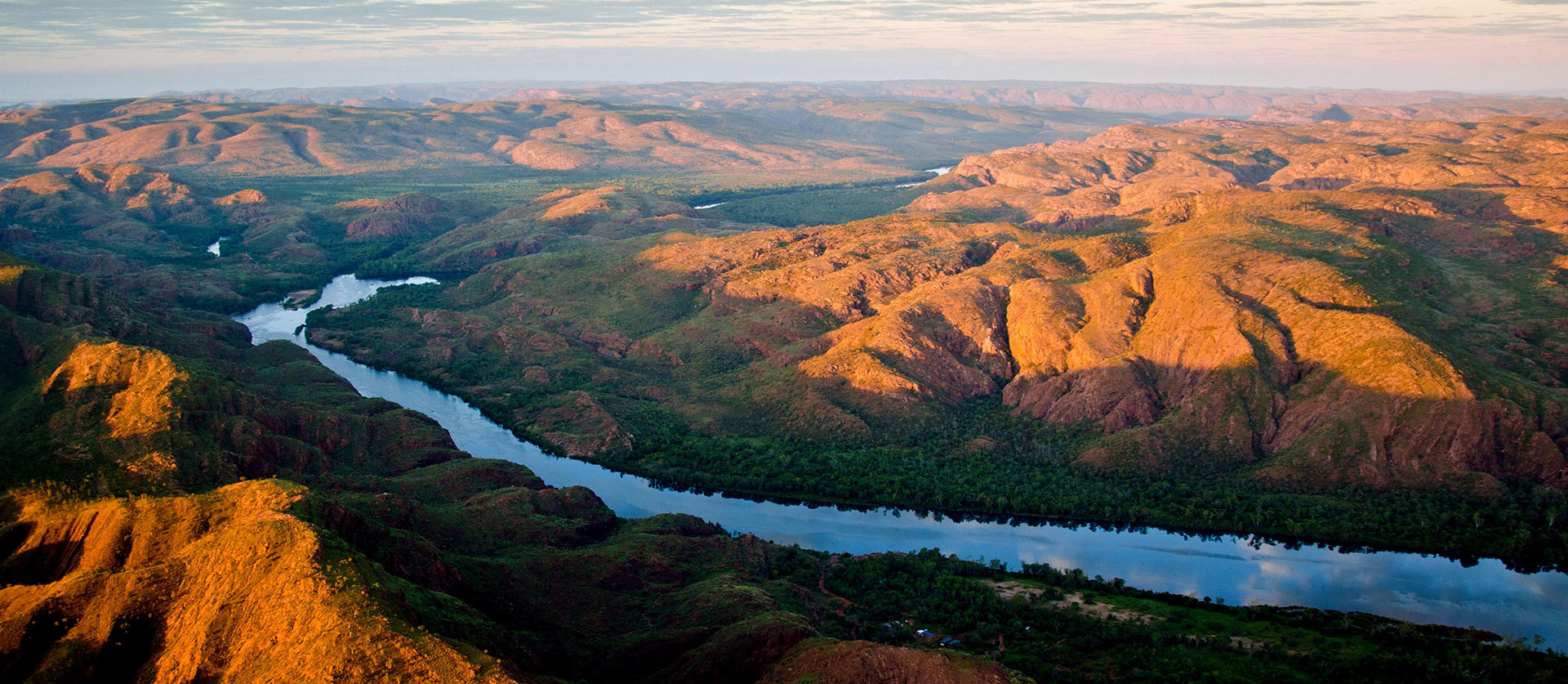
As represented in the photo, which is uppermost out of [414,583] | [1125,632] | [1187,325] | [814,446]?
[1187,325]


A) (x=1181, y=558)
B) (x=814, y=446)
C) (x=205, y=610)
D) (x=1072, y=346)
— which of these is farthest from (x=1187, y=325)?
(x=205, y=610)

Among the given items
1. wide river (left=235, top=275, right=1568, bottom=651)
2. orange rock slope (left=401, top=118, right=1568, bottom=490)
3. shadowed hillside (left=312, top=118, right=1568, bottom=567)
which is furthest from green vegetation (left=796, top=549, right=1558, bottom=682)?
orange rock slope (left=401, top=118, right=1568, bottom=490)

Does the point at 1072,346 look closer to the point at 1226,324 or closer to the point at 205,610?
the point at 1226,324

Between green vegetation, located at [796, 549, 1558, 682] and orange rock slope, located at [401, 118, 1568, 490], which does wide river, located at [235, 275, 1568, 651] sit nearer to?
green vegetation, located at [796, 549, 1558, 682]

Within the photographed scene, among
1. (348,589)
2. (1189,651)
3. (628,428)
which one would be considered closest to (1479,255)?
(1189,651)

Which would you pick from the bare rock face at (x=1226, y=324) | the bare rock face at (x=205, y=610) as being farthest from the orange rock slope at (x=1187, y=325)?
the bare rock face at (x=205, y=610)

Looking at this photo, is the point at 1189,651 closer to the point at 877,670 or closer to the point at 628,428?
the point at 877,670

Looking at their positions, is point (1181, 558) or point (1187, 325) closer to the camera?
point (1181, 558)

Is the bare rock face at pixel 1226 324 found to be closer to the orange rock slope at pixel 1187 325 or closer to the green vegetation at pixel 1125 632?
the orange rock slope at pixel 1187 325
